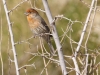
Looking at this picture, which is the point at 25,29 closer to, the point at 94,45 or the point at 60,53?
the point at 94,45

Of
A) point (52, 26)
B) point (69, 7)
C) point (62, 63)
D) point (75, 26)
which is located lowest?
point (62, 63)

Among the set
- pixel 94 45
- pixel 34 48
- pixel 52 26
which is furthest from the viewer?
pixel 34 48

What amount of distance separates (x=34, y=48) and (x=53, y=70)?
815mm

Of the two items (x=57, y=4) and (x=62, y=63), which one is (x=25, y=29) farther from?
(x=62, y=63)

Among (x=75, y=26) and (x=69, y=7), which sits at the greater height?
(x=69, y=7)

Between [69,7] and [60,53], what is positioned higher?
[69,7]

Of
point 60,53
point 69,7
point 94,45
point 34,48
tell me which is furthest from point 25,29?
point 60,53

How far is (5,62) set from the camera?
10586 millimetres

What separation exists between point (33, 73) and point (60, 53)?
19.6ft

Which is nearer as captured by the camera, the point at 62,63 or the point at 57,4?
the point at 62,63

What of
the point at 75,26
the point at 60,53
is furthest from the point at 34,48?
the point at 60,53

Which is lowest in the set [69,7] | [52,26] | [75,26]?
[52,26]

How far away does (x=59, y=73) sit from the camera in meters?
10.1

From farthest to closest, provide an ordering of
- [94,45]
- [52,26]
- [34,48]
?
[34,48], [94,45], [52,26]
